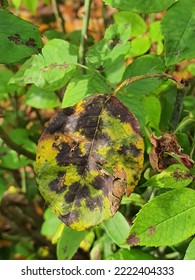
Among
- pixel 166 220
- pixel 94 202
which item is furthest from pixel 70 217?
pixel 166 220

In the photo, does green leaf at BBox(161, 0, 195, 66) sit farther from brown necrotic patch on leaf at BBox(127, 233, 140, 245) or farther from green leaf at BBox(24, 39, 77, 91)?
brown necrotic patch on leaf at BBox(127, 233, 140, 245)

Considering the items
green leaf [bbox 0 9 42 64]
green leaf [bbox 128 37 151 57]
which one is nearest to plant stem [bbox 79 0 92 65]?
green leaf [bbox 128 37 151 57]

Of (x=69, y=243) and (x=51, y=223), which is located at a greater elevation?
(x=69, y=243)

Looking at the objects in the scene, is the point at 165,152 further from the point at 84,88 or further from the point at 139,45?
the point at 139,45

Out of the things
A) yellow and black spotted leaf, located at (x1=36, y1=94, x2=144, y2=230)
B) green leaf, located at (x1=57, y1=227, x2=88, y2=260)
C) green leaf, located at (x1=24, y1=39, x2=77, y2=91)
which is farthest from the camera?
green leaf, located at (x1=57, y1=227, x2=88, y2=260)

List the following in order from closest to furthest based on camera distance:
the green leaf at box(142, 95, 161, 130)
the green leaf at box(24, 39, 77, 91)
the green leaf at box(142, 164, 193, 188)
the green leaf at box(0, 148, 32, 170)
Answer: the green leaf at box(142, 164, 193, 188)
the green leaf at box(24, 39, 77, 91)
the green leaf at box(142, 95, 161, 130)
the green leaf at box(0, 148, 32, 170)

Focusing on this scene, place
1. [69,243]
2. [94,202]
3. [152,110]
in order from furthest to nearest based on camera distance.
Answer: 1. [69,243]
2. [152,110]
3. [94,202]
